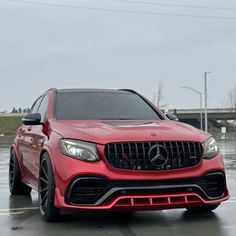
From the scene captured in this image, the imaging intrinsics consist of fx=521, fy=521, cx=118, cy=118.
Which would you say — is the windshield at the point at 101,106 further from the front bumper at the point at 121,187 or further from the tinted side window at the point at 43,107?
the front bumper at the point at 121,187

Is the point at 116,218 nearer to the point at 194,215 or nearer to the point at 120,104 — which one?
the point at 194,215

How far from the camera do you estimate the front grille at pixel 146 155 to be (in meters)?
5.39

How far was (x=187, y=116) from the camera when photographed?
3979 inches

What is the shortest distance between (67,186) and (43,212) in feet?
2.53

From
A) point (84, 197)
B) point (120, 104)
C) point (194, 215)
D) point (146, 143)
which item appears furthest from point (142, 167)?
point (120, 104)

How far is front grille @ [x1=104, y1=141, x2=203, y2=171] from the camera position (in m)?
5.39

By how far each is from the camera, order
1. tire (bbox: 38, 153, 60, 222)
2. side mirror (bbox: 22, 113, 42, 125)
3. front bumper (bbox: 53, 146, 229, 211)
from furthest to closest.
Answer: side mirror (bbox: 22, 113, 42, 125)
tire (bbox: 38, 153, 60, 222)
front bumper (bbox: 53, 146, 229, 211)

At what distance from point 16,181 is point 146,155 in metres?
3.47

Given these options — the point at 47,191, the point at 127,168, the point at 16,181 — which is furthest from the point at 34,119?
the point at 16,181

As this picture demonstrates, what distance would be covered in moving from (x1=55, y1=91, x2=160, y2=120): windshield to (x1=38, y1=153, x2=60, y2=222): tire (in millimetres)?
795

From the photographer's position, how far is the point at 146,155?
543cm

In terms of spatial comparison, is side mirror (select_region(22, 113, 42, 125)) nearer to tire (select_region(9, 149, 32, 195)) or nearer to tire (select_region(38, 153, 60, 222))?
tire (select_region(38, 153, 60, 222))

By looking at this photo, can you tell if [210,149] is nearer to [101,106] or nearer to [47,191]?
[101,106]

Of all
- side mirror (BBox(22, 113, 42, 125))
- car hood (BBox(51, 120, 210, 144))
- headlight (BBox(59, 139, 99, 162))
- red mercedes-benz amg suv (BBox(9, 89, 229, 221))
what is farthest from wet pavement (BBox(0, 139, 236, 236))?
side mirror (BBox(22, 113, 42, 125))
